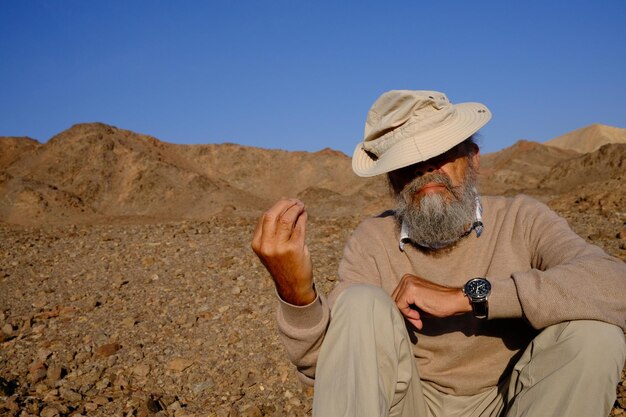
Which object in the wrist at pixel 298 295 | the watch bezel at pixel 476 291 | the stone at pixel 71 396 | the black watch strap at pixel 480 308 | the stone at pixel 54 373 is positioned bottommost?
the stone at pixel 71 396

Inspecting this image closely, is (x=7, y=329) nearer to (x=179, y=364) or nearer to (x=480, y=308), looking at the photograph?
(x=179, y=364)

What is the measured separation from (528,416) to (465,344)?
1.51ft

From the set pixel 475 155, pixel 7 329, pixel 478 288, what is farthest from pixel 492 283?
pixel 7 329

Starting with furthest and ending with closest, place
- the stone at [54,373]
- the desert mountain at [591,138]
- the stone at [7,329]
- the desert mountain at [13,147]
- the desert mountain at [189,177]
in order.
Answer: the desert mountain at [591,138], the desert mountain at [13,147], the desert mountain at [189,177], the stone at [7,329], the stone at [54,373]

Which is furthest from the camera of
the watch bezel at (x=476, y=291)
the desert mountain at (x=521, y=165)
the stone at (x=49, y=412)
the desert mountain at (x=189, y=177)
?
the desert mountain at (x=521, y=165)

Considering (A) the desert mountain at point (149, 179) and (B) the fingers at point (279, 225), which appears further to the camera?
(A) the desert mountain at point (149, 179)

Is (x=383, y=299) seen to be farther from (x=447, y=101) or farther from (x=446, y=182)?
(x=447, y=101)

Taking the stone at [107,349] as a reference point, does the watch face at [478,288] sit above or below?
→ above

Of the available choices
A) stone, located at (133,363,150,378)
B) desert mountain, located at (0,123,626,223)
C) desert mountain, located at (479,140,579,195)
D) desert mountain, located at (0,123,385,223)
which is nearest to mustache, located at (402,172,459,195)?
stone, located at (133,363,150,378)

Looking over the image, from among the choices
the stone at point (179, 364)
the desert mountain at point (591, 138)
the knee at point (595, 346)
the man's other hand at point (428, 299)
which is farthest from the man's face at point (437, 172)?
the desert mountain at point (591, 138)

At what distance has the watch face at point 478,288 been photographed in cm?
178

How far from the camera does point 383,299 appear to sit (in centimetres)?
167

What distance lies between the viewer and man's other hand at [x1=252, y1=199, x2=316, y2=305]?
1527mm

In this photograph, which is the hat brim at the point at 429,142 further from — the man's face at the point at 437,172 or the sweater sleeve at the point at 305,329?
the sweater sleeve at the point at 305,329
